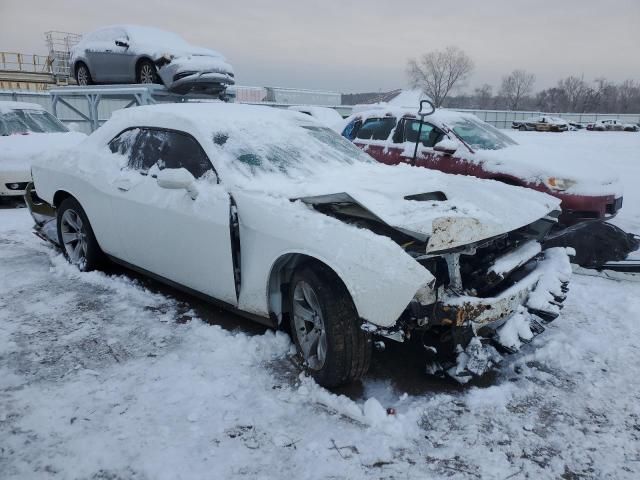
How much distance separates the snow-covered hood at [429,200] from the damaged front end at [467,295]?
1 cm

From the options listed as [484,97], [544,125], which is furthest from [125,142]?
[484,97]

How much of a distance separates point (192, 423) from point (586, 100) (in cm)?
10564

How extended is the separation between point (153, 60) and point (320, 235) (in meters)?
8.47

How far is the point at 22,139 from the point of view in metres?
8.31

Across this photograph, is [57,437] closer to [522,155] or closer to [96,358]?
[96,358]

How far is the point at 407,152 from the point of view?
7.05 meters

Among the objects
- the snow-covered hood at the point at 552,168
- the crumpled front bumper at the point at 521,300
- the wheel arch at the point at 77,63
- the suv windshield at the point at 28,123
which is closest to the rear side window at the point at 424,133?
the snow-covered hood at the point at 552,168

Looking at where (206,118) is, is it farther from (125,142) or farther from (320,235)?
(320,235)

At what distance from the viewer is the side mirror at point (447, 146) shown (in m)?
6.55

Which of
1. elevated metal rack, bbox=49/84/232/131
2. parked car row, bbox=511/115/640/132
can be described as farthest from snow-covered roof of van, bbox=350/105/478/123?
parked car row, bbox=511/115/640/132

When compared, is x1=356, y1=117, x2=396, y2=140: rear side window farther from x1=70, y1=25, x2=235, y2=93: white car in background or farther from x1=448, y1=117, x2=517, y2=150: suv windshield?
x1=70, y1=25, x2=235, y2=93: white car in background

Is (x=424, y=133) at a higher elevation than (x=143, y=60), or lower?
lower

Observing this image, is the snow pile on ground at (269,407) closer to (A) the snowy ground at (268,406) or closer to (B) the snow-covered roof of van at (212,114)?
(A) the snowy ground at (268,406)

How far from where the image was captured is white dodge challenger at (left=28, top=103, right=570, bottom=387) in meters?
2.62
